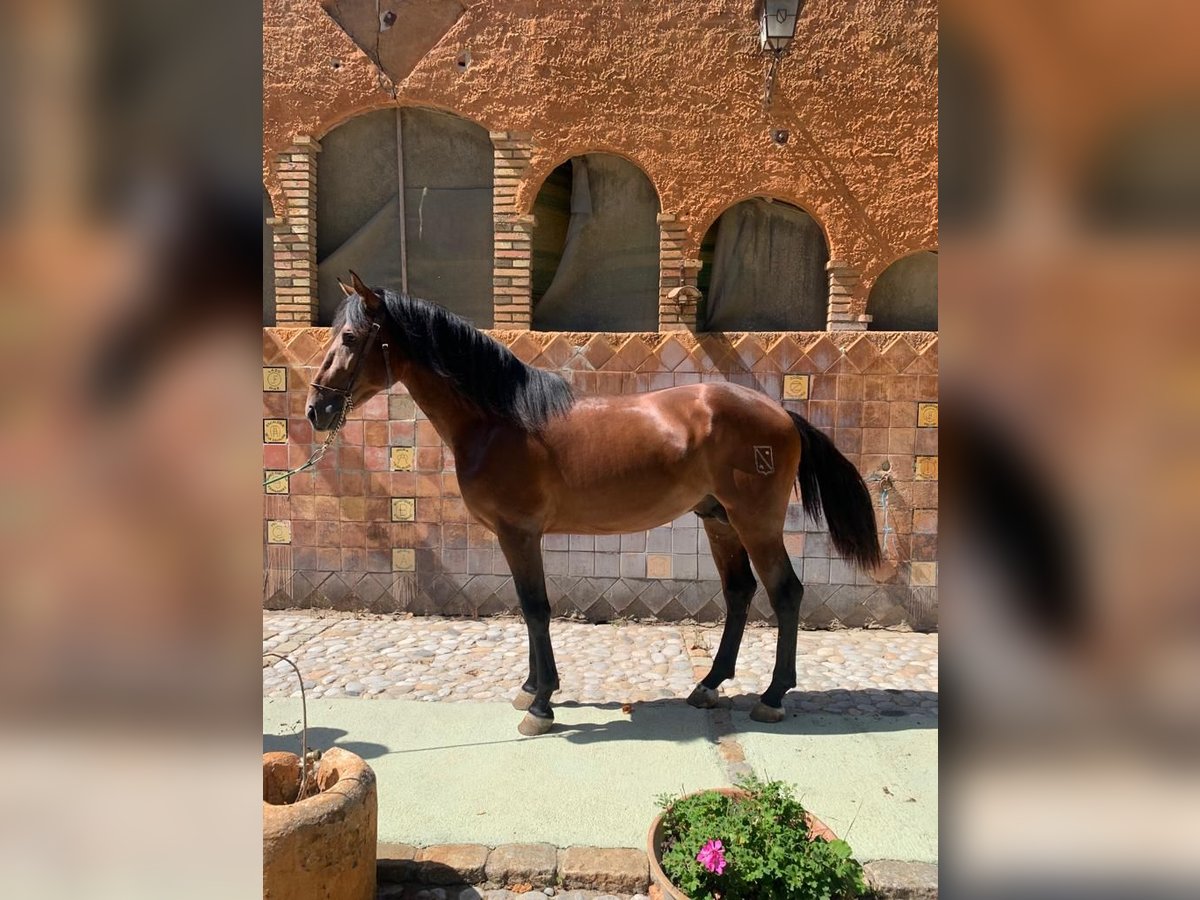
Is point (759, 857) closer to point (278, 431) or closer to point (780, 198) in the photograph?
point (780, 198)

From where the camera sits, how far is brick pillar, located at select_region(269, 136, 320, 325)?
5055 millimetres

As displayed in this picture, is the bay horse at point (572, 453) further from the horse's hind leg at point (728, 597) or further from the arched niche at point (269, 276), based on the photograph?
the arched niche at point (269, 276)

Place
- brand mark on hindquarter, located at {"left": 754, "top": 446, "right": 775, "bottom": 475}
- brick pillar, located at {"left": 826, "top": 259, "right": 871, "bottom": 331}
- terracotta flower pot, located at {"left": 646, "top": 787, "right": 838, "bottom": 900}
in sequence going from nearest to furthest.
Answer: terracotta flower pot, located at {"left": 646, "top": 787, "right": 838, "bottom": 900} < brand mark on hindquarter, located at {"left": 754, "top": 446, "right": 775, "bottom": 475} < brick pillar, located at {"left": 826, "top": 259, "right": 871, "bottom": 331}

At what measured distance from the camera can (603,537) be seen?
4992 mm

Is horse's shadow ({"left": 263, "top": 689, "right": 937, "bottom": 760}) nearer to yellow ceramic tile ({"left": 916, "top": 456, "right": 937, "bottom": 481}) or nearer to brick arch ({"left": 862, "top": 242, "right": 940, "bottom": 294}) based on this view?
yellow ceramic tile ({"left": 916, "top": 456, "right": 937, "bottom": 481})

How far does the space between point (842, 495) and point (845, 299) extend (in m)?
1.96

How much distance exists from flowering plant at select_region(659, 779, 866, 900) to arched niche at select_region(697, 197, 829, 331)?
12.3 ft

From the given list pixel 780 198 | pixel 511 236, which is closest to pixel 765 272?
pixel 780 198

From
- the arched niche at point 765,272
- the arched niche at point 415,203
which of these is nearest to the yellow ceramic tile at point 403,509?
the arched niche at point 415,203

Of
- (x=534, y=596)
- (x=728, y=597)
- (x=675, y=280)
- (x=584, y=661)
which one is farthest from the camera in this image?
(x=675, y=280)

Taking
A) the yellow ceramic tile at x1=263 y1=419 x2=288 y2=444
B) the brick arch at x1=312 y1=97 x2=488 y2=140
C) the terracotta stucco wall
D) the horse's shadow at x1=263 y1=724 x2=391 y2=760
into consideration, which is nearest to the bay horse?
the horse's shadow at x1=263 y1=724 x2=391 y2=760
